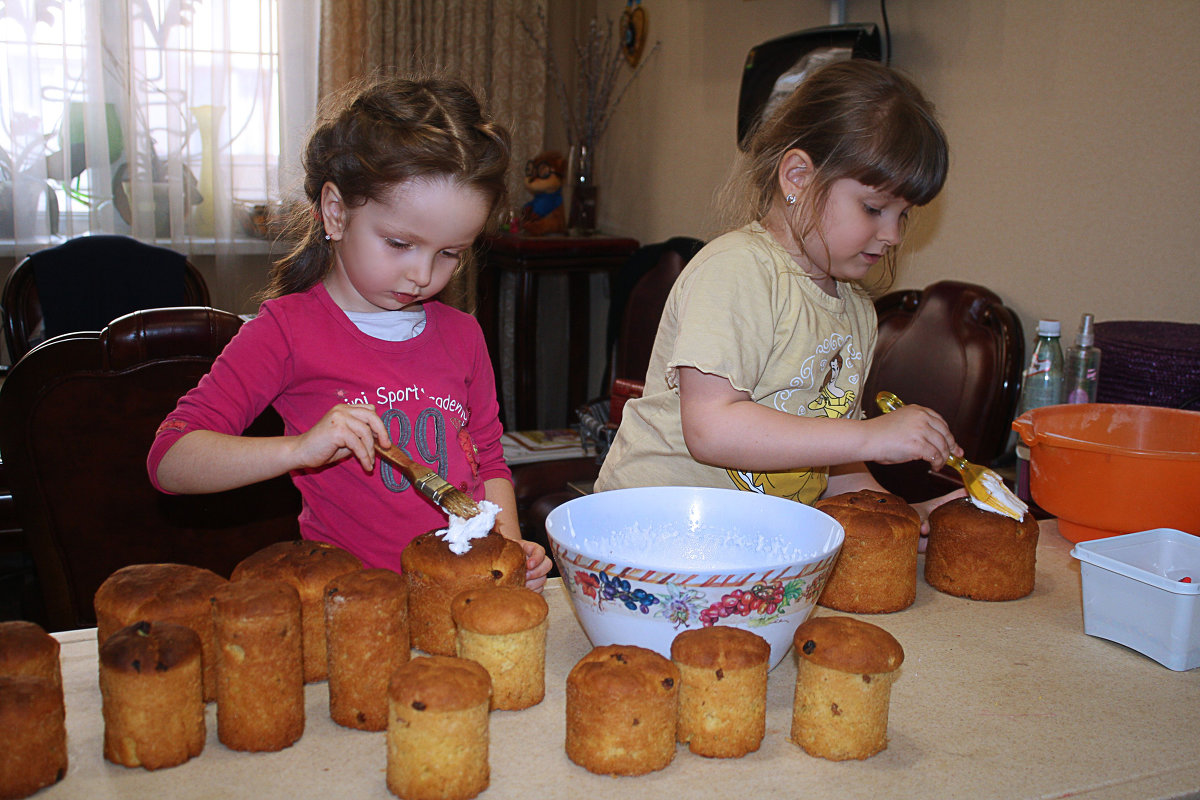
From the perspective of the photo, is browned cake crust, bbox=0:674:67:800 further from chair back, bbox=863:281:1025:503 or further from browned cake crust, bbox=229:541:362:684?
chair back, bbox=863:281:1025:503

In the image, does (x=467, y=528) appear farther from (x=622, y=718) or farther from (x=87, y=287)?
(x=87, y=287)

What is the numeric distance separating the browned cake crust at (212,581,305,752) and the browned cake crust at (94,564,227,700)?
47 millimetres

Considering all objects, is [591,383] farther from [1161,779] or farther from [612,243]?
[1161,779]

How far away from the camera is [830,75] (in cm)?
125

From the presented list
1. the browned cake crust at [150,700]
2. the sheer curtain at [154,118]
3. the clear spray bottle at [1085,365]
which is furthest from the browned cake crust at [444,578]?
the sheer curtain at [154,118]

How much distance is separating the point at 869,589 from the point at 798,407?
0.28 metres

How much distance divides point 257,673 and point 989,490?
833 millimetres

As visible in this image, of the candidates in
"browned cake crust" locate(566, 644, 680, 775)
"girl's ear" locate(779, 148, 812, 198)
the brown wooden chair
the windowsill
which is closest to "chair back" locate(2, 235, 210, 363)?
the windowsill

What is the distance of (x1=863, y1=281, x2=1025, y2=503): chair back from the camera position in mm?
2086

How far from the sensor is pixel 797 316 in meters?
1.23

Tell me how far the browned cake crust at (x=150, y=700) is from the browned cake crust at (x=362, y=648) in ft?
0.35

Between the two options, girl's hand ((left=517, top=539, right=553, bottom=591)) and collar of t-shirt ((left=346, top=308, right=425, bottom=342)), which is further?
collar of t-shirt ((left=346, top=308, right=425, bottom=342))

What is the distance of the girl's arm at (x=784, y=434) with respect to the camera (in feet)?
3.49

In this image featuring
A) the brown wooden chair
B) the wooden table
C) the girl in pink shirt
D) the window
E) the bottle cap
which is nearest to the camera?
the girl in pink shirt
